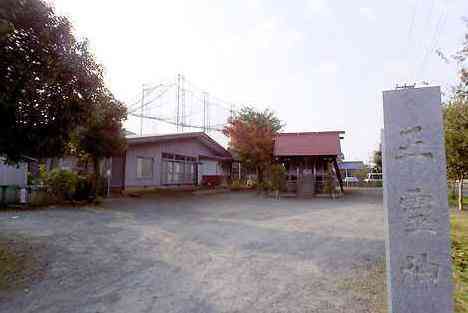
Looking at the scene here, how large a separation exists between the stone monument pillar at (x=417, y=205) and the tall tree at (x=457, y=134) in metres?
6.25

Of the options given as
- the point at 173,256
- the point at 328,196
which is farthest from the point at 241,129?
the point at 173,256

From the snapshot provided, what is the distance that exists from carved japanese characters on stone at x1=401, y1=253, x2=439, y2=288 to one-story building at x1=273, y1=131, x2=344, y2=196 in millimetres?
15210

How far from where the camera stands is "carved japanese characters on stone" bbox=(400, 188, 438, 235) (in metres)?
2.78

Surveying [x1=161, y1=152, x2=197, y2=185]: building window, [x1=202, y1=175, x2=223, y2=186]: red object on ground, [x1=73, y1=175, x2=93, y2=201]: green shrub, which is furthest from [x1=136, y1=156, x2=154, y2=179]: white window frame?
[x1=202, y1=175, x2=223, y2=186]: red object on ground

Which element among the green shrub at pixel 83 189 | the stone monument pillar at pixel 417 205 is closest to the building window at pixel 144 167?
the green shrub at pixel 83 189

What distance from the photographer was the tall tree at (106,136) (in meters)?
12.5

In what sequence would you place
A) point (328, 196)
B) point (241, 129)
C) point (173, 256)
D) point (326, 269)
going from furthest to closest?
1. point (241, 129)
2. point (328, 196)
3. point (173, 256)
4. point (326, 269)

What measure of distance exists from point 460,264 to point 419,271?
272 cm

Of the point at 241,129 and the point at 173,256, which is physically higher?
Answer: the point at 241,129

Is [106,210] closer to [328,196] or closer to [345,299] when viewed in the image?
[345,299]

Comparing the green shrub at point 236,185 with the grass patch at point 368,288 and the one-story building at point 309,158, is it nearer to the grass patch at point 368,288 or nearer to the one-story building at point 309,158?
the one-story building at point 309,158

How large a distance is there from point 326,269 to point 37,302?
3925mm

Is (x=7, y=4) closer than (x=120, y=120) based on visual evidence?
Yes

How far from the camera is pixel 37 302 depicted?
3385 millimetres
